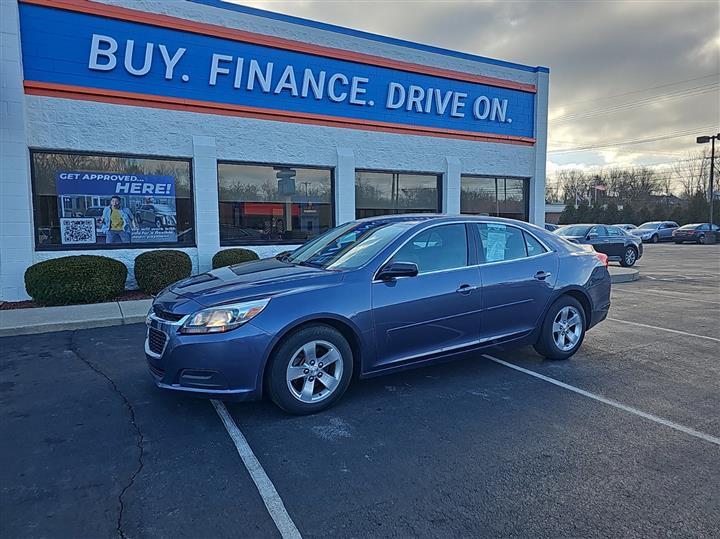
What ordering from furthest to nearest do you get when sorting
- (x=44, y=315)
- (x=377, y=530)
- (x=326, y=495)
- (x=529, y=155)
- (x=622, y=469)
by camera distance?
(x=529, y=155), (x=44, y=315), (x=622, y=469), (x=326, y=495), (x=377, y=530)

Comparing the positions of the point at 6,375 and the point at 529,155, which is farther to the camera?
the point at 529,155

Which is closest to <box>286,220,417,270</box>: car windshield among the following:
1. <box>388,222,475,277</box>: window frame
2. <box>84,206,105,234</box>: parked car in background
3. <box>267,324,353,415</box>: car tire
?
<box>388,222,475,277</box>: window frame

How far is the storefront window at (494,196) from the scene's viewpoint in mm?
14242

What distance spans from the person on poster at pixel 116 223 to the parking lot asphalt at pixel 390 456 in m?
5.25

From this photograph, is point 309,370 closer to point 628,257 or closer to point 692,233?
point 628,257

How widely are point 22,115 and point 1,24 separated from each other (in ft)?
5.29

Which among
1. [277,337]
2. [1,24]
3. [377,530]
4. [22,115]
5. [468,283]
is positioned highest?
[1,24]

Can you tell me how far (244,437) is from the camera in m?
3.56

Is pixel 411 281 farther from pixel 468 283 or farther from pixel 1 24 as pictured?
pixel 1 24

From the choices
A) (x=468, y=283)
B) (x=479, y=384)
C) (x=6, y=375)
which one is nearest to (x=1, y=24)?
(x=6, y=375)

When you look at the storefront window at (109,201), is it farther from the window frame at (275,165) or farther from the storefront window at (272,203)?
the storefront window at (272,203)

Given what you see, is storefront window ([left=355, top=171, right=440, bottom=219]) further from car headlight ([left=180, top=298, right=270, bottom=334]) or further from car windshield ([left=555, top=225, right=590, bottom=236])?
car headlight ([left=180, top=298, right=270, bottom=334])

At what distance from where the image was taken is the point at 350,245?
Result: 4816 millimetres

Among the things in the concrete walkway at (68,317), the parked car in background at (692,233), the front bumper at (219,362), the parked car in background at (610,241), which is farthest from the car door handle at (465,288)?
the parked car in background at (692,233)
